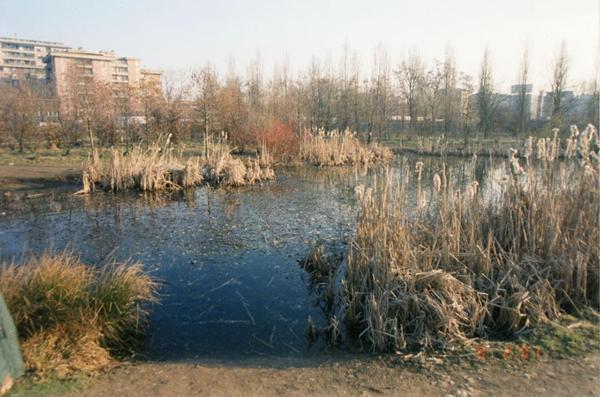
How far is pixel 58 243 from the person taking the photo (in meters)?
8.16

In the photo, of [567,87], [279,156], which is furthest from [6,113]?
[567,87]

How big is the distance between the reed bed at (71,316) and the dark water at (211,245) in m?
0.44

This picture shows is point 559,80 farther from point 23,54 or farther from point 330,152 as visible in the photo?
point 23,54

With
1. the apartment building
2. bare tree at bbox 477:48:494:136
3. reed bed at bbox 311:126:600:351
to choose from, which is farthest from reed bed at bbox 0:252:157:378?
the apartment building

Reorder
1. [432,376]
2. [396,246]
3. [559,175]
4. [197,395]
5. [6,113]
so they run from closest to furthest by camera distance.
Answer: [197,395] < [432,376] < [396,246] < [559,175] < [6,113]

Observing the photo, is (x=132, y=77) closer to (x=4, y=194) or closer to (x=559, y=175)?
(x=4, y=194)

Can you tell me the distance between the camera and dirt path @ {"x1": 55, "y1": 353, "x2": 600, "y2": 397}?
3.22 meters

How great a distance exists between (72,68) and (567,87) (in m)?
31.3

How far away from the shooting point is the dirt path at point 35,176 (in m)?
13.5

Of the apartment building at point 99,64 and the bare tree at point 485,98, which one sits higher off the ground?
the apartment building at point 99,64

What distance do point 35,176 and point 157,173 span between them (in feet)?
14.2

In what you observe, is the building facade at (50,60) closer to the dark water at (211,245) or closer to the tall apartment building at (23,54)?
the tall apartment building at (23,54)

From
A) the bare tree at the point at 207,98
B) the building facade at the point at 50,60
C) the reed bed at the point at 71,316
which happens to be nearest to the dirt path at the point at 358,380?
the reed bed at the point at 71,316

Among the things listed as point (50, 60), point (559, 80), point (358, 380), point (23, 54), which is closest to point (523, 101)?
point (559, 80)
